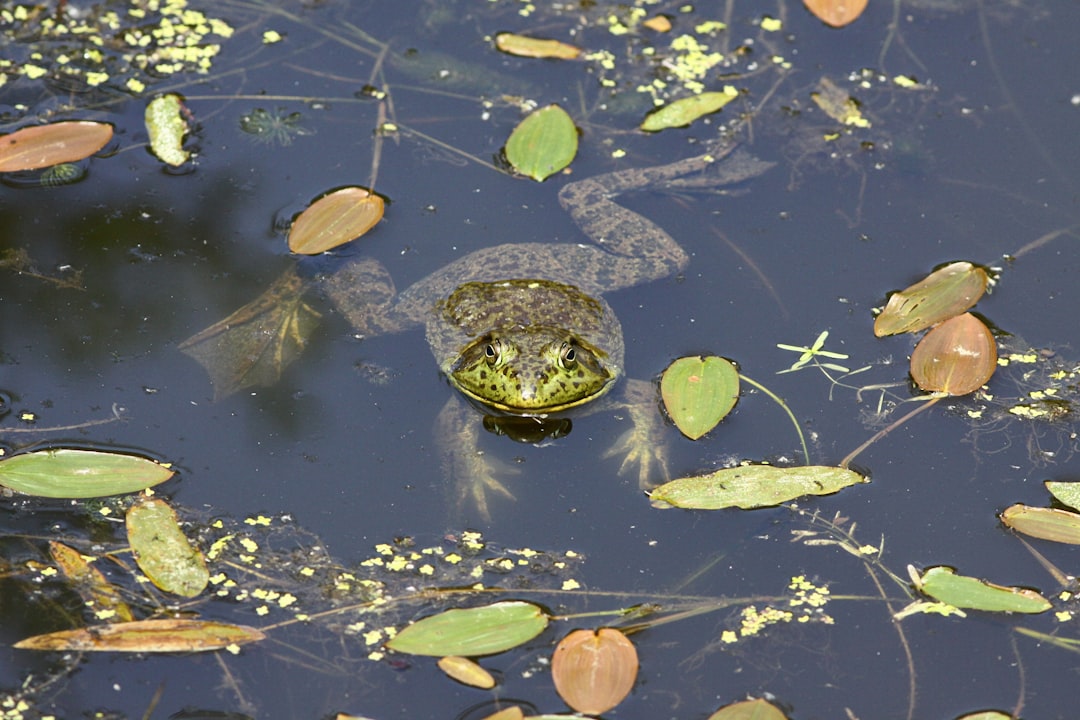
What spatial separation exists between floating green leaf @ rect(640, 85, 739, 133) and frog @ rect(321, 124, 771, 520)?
35 cm

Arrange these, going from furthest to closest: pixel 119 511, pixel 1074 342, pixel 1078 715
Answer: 1. pixel 1074 342
2. pixel 119 511
3. pixel 1078 715

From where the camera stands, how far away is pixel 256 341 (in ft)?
15.2

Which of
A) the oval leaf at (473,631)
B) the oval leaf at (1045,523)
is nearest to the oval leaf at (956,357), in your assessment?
the oval leaf at (1045,523)

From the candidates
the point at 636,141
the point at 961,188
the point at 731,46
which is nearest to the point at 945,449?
the point at 961,188

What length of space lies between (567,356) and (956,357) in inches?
70.5

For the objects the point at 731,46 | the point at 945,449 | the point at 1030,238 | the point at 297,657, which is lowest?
the point at 297,657

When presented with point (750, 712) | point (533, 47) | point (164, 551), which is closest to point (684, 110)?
point (533, 47)

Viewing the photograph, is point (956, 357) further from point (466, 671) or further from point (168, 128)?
point (168, 128)

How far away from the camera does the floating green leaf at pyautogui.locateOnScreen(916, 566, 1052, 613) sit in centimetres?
362

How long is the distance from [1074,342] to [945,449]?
3.22ft

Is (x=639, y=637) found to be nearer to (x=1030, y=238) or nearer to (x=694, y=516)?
(x=694, y=516)

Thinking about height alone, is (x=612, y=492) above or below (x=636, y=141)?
below

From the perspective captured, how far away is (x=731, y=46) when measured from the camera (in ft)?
20.2

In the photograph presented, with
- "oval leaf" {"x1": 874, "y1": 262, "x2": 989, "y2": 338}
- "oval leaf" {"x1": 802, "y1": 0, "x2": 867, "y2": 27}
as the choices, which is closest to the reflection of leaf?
"oval leaf" {"x1": 874, "y1": 262, "x2": 989, "y2": 338}
